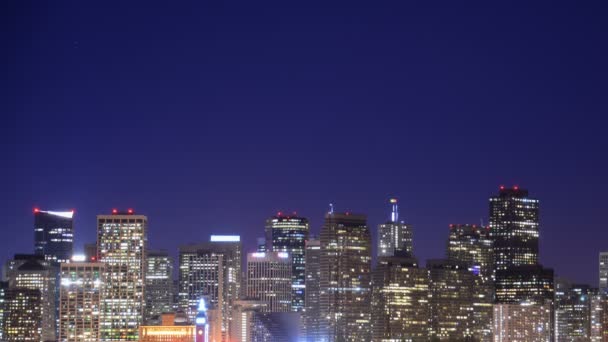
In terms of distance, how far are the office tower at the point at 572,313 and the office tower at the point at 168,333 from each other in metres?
40.0

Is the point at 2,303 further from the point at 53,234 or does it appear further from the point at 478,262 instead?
the point at 478,262

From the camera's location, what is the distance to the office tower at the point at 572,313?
12588cm

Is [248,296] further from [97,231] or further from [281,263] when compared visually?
[97,231]

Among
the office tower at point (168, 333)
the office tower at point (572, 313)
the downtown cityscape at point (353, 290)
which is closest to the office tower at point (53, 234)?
the downtown cityscape at point (353, 290)

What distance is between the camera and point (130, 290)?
107625mm

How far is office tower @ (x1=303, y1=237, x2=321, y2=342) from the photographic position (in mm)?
125562

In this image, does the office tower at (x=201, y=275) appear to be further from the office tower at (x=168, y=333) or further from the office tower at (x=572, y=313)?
the office tower at (x=572, y=313)

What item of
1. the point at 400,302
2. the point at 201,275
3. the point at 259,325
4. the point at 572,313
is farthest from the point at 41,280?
the point at 572,313

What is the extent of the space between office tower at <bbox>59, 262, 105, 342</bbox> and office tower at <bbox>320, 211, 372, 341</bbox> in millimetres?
26185

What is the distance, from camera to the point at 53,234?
126m

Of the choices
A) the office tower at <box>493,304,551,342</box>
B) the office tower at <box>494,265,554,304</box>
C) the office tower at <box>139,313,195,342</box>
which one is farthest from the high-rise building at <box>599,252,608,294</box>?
the office tower at <box>139,313,195,342</box>

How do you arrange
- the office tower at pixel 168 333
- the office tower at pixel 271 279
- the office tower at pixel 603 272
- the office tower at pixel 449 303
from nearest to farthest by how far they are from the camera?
the office tower at pixel 168 333 < the office tower at pixel 449 303 < the office tower at pixel 603 272 < the office tower at pixel 271 279

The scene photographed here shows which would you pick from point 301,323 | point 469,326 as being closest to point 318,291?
point 301,323

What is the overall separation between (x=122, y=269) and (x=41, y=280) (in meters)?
14.8
